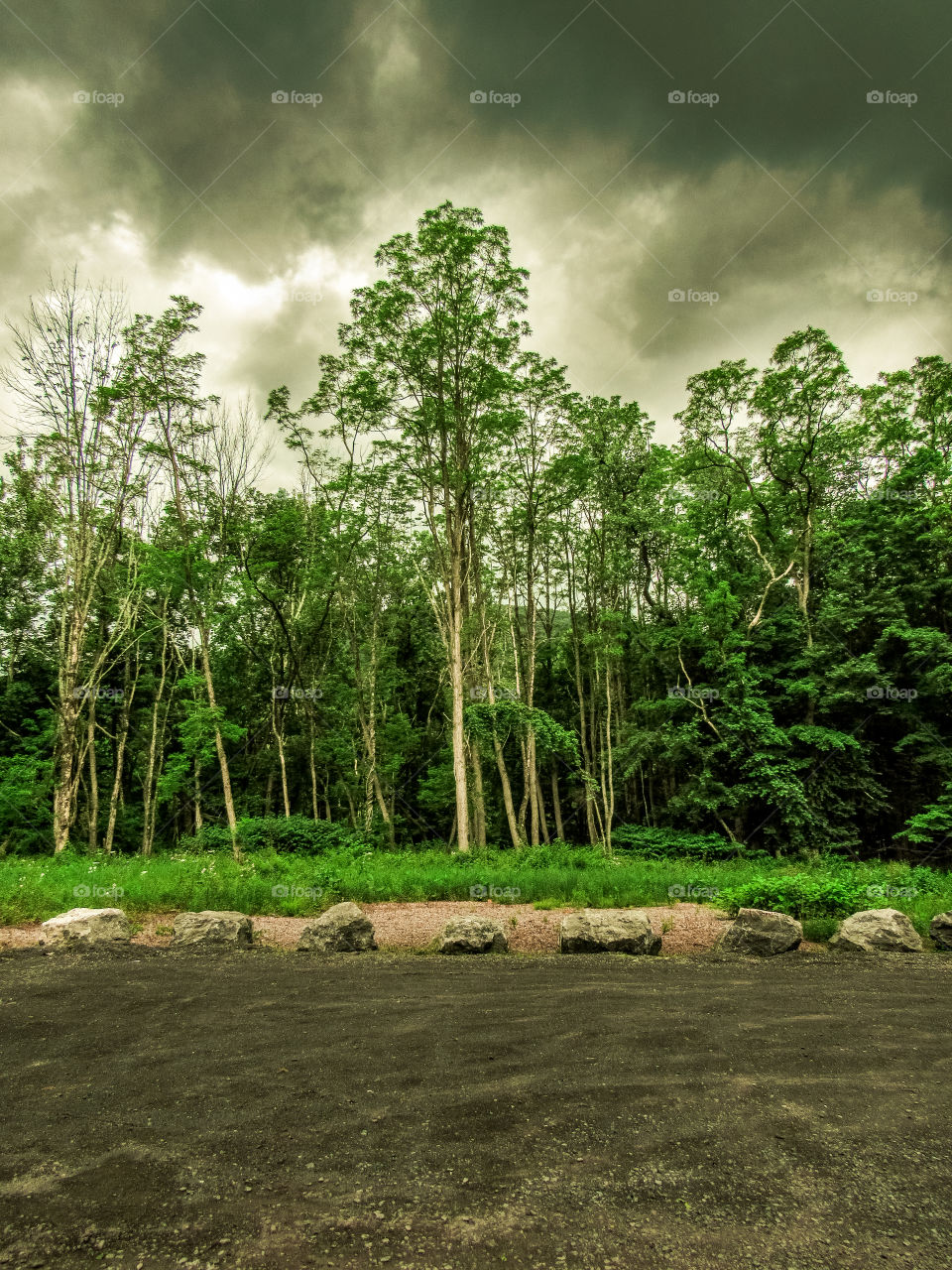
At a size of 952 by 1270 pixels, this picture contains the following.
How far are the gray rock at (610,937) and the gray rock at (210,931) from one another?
169 inches

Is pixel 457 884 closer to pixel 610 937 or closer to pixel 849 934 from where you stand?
pixel 610 937

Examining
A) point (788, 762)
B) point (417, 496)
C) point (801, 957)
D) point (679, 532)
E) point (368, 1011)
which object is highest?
point (417, 496)

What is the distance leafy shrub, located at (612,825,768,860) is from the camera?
17438mm

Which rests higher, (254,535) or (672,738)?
(254,535)

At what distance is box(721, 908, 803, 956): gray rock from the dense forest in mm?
8660

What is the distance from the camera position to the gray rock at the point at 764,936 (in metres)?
7.24

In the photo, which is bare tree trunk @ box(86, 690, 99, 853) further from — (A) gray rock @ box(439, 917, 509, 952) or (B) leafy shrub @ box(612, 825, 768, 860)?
(B) leafy shrub @ box(612, 825, 768, 860)

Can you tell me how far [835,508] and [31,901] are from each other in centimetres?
2470

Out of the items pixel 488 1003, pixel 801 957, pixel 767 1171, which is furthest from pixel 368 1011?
pixel 801 957

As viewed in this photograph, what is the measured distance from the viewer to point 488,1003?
5.30 metres

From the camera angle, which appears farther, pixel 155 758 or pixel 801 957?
pixel 155 758

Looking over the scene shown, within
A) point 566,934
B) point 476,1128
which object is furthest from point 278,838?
point 476,1128

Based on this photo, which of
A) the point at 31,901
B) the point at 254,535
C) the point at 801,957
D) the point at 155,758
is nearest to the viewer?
the point at 801,957

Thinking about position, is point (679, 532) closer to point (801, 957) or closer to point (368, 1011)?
point (801, 957)
